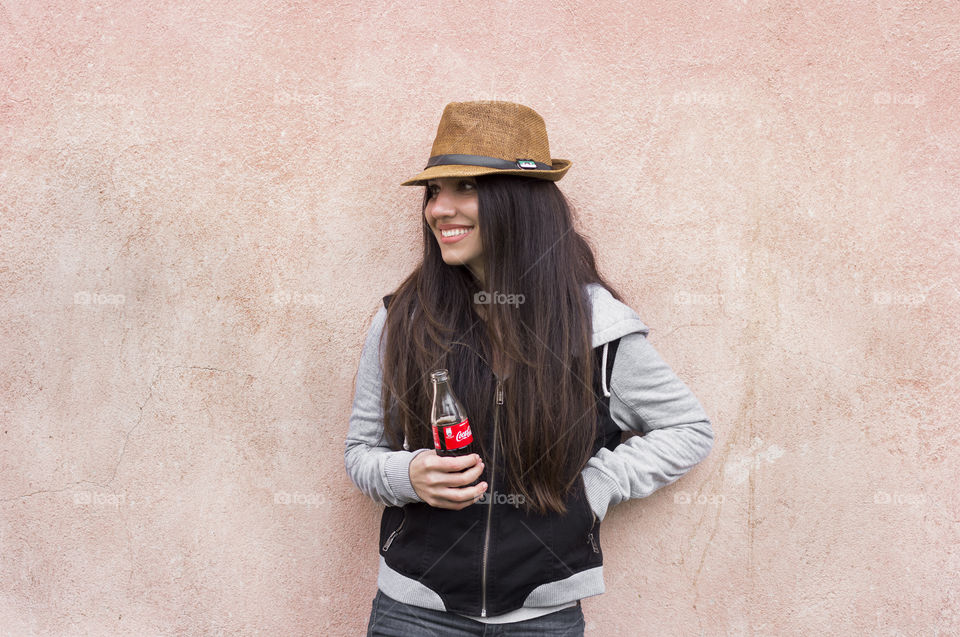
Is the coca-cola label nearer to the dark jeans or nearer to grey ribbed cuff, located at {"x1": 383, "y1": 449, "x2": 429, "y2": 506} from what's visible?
grey ribbed cuff, located at {"x1": 383, "y1": 449, "x2": 429, "y2": 506}

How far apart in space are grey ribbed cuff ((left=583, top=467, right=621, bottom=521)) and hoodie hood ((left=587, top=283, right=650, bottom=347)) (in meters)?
0.45

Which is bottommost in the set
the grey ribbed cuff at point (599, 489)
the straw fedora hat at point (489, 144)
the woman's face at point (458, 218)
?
the grey ribbed cuff at point (599, 489)

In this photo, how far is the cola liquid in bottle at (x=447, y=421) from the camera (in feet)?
6.08

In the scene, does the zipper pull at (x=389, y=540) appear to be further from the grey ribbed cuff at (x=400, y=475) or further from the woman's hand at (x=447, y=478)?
the woman's hand at (x=447, y=478)

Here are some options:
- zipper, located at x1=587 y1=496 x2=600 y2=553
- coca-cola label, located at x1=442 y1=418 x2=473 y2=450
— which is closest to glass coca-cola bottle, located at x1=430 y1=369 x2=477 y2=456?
coca-cola label, located at x1=442 y1=418 x2=473 y2=450

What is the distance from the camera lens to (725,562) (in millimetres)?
2664

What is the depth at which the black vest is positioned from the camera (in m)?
2.00

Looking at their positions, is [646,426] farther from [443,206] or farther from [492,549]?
[443,206]

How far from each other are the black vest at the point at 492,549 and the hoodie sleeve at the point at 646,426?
4.3 inches

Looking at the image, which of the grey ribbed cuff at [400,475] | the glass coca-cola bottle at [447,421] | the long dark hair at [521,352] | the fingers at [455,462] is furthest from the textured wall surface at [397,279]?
the fingers at [455,462]

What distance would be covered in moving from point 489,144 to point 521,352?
0.71 m

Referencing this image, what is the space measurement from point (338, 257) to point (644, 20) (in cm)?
163

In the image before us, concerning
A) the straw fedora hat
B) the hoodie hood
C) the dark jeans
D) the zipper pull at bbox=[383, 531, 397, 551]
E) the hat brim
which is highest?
the straw fedora hat

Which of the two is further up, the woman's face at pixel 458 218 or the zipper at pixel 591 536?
the woman's face at pixel 458 218
